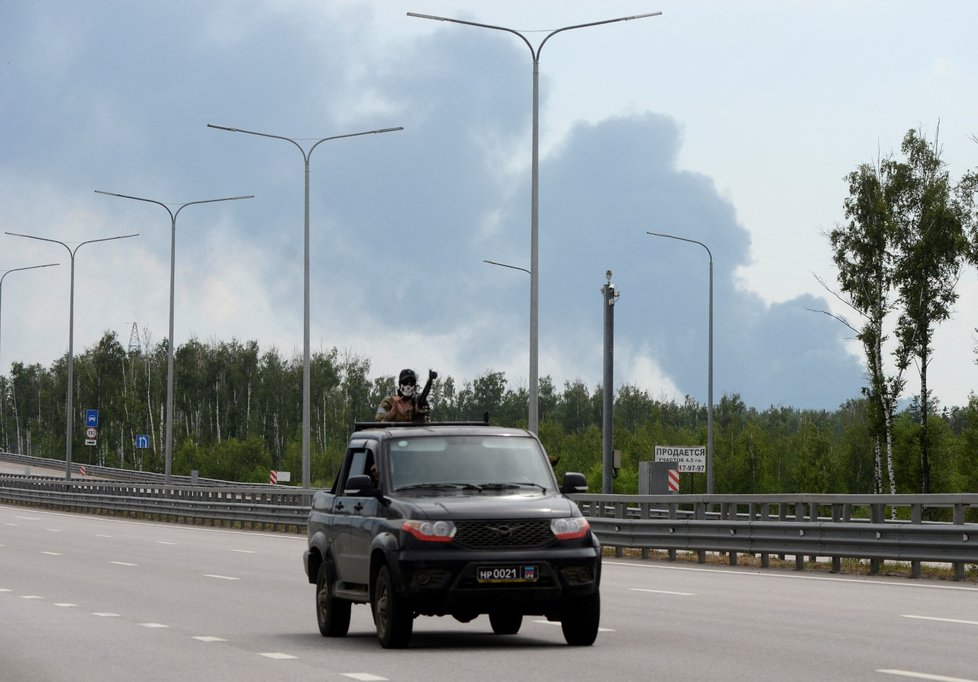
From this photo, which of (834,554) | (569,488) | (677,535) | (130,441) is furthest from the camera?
(130,441)

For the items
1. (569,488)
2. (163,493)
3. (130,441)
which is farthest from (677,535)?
(130,441)

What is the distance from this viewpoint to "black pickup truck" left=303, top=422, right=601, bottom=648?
13.0m

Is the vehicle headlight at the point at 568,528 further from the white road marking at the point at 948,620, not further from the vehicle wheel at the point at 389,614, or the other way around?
the white road marking at the point at 948,620

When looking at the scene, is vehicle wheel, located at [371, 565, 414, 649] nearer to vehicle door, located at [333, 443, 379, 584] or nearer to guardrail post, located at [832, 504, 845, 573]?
vehicle door, located at [333, 443, 379, 584]

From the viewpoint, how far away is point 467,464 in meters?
14.0

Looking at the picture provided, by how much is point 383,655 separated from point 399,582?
0.58m

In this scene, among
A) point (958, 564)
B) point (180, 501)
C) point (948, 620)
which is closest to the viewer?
point (948, 620)

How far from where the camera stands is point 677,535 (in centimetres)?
2834

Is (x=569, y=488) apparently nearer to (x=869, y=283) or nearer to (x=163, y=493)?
(x=163, y=493)

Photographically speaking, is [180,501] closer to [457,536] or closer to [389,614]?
[389,614]

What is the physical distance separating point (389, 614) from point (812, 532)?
1266 centimetres

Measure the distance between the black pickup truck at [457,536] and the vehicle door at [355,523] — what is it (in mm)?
14

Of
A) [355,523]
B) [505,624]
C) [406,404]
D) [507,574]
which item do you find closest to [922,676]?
[507,574]

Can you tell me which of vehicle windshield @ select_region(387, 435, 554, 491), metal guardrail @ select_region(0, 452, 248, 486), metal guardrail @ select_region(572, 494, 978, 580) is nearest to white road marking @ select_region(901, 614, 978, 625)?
vehicle windshield @ select_region(387, 435, 554, 491)
